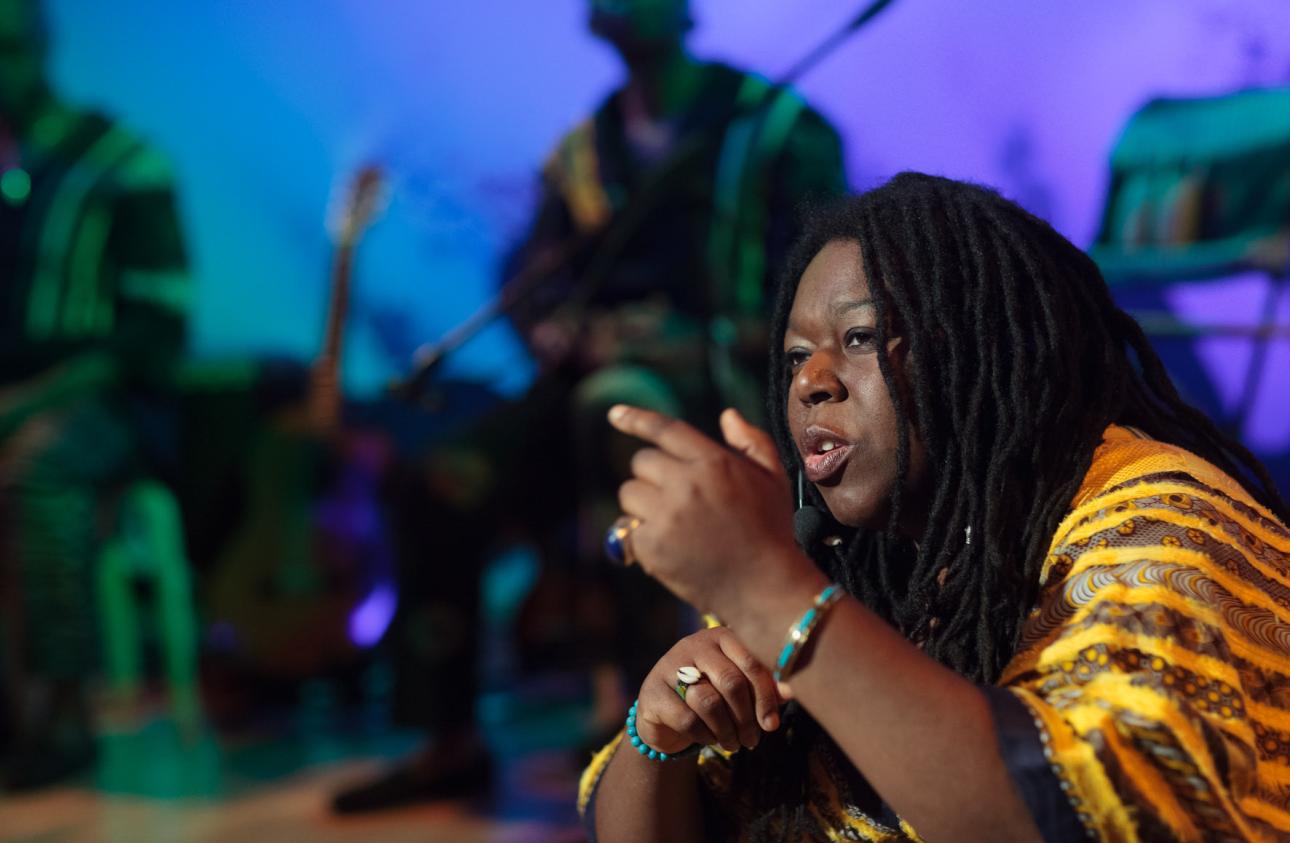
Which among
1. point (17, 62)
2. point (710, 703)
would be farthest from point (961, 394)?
point (17, 62)

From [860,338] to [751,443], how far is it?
0.83ft

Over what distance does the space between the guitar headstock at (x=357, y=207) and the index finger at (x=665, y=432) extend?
283 centimetres

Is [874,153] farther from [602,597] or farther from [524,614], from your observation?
[524,614]

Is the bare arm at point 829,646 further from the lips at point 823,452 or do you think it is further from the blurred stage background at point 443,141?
the blurred stage background at point 443,141

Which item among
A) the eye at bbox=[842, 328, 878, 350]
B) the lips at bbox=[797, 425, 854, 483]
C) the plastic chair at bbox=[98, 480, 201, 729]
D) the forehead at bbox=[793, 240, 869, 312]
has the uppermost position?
the forehead at bbox=[793, 240, 869, 312]

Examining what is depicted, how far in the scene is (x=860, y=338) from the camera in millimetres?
1038

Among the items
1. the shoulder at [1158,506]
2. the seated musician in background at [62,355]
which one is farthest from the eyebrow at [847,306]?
the seated musician in background at [62,355]

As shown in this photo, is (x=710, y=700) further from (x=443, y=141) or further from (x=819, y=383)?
(x=443, y=141)

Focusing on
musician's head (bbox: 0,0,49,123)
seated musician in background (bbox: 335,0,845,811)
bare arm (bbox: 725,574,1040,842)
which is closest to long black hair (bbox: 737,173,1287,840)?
bare arm (bbox: 725,574,1040,842)

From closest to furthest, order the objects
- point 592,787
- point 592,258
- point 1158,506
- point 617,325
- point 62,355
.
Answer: point 1158,506 < point 592,787 < point 617,325 < point 592,258 < point 62,355

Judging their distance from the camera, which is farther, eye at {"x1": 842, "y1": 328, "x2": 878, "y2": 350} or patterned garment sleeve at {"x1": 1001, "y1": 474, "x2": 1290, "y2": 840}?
eye at {"x1": 842, "y1": 328, "x2": 878, "y2": 350}

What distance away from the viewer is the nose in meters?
1.02

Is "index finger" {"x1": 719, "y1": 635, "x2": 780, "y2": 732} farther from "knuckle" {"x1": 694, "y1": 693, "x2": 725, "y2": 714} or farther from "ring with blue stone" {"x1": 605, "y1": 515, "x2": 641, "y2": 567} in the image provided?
"ring with blue stone" {"x1": 605, "y1": 515, "x2": 641, "y2": 567}

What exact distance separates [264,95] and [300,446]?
1.32m
